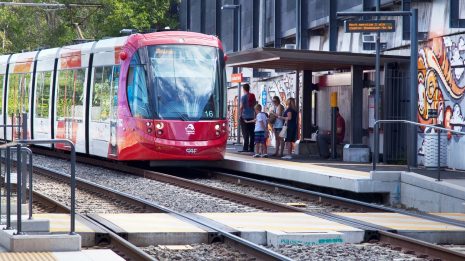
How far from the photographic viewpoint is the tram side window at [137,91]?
83.4 ft

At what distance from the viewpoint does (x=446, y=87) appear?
25.4 meters

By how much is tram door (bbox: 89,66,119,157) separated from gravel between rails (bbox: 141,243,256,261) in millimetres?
13837

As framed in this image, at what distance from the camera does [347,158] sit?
90.5 ft

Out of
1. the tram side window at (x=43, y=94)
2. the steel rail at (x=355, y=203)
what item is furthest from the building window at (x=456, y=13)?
the tram side window at (x=43, y=94)

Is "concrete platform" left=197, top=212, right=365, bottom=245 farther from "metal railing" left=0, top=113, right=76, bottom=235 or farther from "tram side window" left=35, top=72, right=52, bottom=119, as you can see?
"tram side window" left=35, top=72, right=52, bottom=119

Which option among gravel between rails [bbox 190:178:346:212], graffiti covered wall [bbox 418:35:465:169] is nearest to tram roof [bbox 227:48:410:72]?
graffiti covered wall [bbox 418:35:465:169]

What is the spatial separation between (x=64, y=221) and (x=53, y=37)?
47.4 metres

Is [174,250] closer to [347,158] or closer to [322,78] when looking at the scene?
[347,158]

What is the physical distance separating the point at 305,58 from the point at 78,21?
119 ft

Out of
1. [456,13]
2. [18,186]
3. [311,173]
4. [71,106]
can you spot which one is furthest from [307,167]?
[18,186]

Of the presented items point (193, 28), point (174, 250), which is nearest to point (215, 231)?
point (174, 250)

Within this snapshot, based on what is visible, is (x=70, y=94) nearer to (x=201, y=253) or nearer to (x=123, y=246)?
(x=201, y=253)

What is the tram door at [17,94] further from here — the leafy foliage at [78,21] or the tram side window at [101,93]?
the leafy foliage at [78,21]

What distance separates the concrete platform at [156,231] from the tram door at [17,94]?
21347 mm
